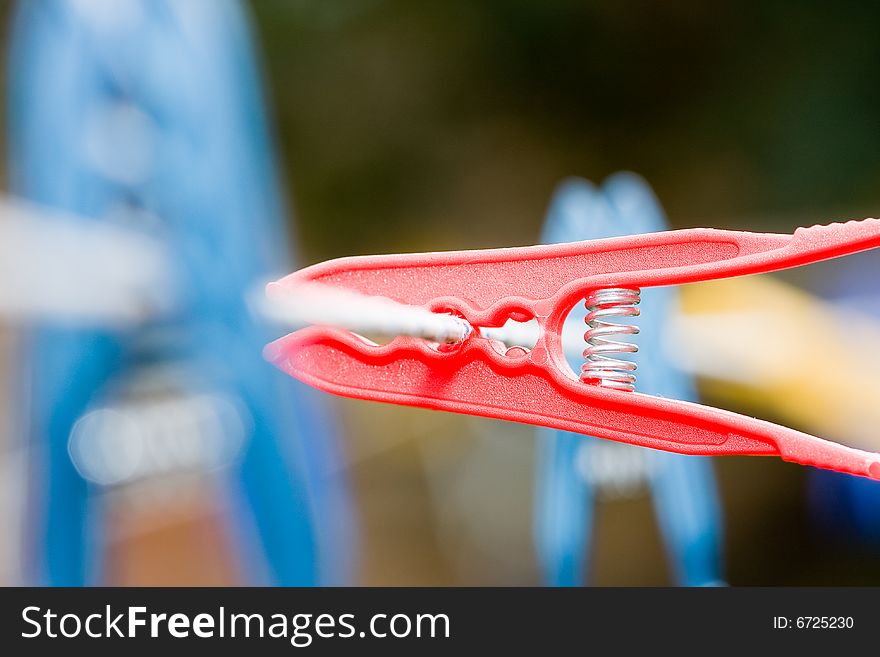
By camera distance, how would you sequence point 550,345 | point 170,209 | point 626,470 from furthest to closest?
point 626,470 → point 170,209 → point 550,345

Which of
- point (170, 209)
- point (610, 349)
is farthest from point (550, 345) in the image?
point (170, 209)

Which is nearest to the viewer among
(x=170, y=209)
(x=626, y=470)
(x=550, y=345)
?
(x=550, y=345)

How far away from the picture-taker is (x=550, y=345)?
222 mm

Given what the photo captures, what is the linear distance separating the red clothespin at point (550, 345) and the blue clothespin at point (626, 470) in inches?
13.8

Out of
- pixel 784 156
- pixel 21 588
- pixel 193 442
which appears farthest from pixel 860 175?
pixel 21 588

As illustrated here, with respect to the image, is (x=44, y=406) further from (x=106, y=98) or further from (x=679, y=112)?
(x=679, y=112)

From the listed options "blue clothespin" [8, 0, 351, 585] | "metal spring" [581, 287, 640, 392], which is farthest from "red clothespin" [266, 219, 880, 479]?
"blue clothespin" [8, 0, 351, 585]

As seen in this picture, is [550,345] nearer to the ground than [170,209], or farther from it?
nearer to the ground

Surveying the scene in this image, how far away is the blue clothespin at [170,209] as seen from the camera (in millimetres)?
462

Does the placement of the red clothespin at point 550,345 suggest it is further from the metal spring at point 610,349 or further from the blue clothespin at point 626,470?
the blue clothespin at point 626,470

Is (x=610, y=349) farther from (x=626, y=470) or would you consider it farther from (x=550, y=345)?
(x=626, y=470)

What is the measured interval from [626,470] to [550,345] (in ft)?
1.33

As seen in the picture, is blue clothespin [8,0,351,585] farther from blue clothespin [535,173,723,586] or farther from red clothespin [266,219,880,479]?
red clothespin [266,219,880,479]

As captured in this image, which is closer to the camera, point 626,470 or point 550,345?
→ point 550,345
